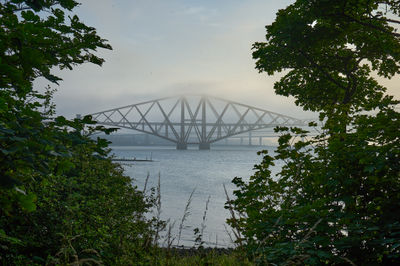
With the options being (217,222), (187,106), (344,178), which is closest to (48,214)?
(344,178)

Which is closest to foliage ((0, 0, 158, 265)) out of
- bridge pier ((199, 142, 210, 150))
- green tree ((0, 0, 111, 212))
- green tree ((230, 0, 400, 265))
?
green tree ((0, 0, 111, 212))

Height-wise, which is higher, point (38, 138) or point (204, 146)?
point (38, 138)

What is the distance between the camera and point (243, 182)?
5.41 metres

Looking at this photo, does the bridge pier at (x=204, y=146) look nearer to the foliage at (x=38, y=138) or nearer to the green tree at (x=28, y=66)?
Answer: the foliage at (x=38, y=138)

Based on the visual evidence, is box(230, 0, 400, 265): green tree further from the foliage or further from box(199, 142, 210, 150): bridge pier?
box(199, 142, 210, 150): bridge pier

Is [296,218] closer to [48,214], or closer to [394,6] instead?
[48,214]

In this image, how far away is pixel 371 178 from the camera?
4.06m

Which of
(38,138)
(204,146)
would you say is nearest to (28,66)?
(38,138)

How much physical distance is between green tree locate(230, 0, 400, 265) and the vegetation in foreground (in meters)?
0.02

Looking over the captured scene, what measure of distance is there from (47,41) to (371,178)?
3.59 meters

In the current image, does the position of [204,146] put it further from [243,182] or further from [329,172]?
[329,172]

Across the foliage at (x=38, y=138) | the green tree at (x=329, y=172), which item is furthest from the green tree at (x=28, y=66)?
the green tree at (x=329, y=172)

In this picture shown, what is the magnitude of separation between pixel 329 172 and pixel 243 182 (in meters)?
1.45

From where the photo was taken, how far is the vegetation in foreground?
234cm
